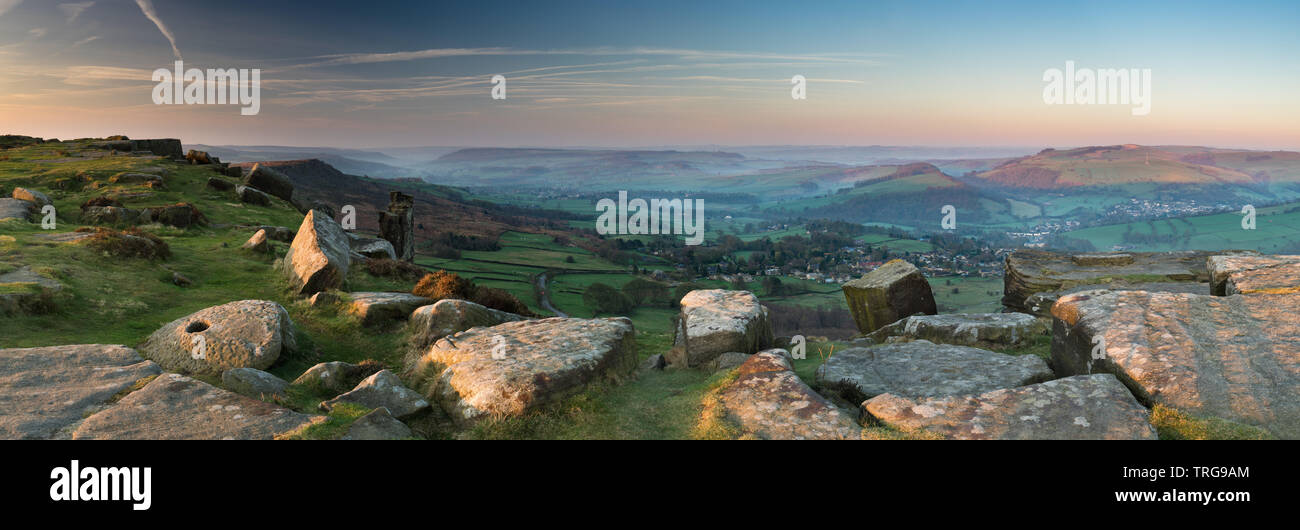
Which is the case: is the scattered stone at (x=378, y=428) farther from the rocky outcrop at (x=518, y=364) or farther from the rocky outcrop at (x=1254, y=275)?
the rocky outcrop at (x=1254, y=275)

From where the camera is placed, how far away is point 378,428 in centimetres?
846

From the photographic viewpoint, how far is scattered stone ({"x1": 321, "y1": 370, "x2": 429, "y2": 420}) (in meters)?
9.62

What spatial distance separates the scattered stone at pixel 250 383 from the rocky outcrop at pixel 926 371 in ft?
32.9

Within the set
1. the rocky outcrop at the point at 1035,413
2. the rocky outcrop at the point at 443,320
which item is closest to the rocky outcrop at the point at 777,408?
the rocky outcrop at the point at 1035,413

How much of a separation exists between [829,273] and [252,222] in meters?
93.8

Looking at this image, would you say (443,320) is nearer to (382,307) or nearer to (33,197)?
(382,307)

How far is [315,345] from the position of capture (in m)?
13.4

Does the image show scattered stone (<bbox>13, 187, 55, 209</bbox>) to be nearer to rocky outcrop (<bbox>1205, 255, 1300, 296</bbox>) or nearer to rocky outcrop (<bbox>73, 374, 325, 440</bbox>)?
rocky outcrop (<bbox>73, 374, 325, 440</bbox>)

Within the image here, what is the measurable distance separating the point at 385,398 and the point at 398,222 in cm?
2245

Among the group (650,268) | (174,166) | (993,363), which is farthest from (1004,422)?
(650,268)

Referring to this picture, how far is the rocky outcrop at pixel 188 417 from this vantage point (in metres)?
7.88

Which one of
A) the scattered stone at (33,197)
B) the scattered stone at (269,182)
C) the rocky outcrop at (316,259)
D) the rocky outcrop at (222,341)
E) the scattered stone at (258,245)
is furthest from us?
the scattered stone at (269,182)
